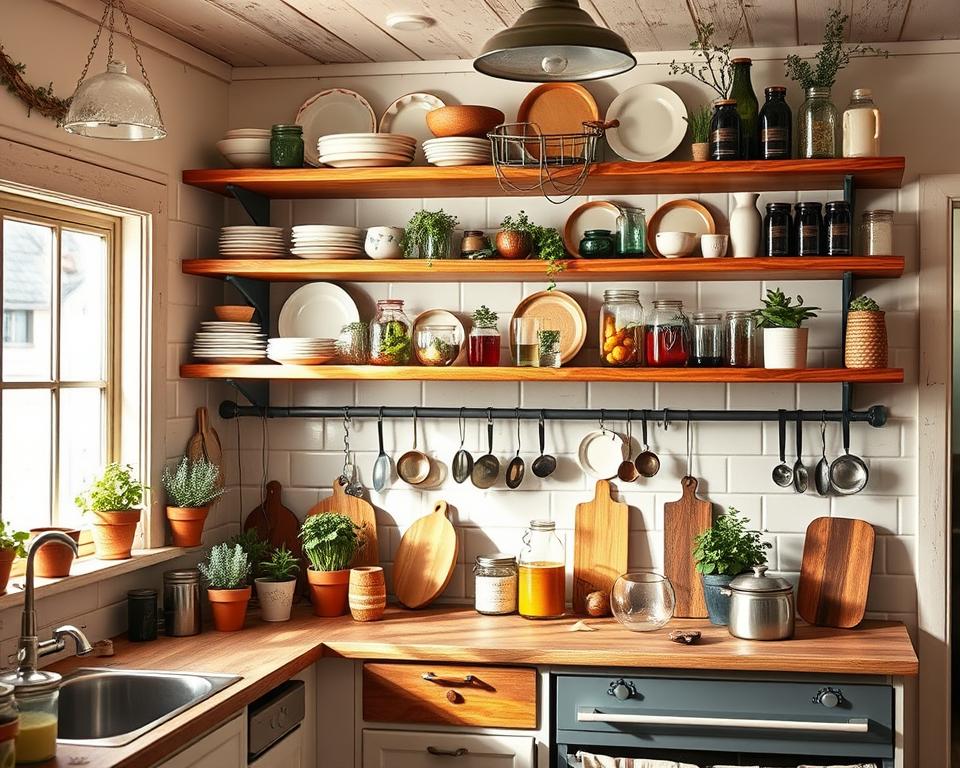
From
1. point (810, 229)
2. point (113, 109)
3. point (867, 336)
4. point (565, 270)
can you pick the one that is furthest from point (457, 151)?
point (867, 336)

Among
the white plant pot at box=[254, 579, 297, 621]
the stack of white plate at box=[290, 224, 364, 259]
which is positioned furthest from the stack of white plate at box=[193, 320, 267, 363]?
the white plant pot at box=[254, 579, 297, 621]

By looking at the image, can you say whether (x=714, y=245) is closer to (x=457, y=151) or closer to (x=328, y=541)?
(x=457, y=151)

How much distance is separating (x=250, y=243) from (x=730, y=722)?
78.0 inches

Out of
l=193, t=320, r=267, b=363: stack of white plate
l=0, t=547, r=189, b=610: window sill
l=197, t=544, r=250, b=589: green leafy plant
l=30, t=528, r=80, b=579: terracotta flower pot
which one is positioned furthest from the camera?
l=193, t=320, r=267, b=363: stack of white plate

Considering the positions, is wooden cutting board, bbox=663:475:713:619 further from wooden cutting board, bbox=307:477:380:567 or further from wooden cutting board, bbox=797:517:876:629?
wooden cutting board, bbox=307:477:380:567

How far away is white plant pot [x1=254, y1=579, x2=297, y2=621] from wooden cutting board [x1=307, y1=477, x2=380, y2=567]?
299 mm

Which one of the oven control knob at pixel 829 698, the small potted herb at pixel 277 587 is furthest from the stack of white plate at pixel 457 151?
the oven control knob at pixel 829 698

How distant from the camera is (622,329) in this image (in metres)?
3.42

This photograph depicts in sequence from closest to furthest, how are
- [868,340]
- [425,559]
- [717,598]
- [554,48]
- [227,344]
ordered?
[554,48], [868,340], [717,598], [227,344], [425,559]

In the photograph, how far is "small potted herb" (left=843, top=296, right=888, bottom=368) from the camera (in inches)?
128

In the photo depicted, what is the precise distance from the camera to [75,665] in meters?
2.92

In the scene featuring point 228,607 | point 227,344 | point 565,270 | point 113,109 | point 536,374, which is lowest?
point 228,607

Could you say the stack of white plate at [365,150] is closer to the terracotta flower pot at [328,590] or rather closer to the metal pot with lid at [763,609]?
the terracotta flower pot at [328,590]

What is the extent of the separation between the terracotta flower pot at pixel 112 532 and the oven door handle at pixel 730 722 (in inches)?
51.9
